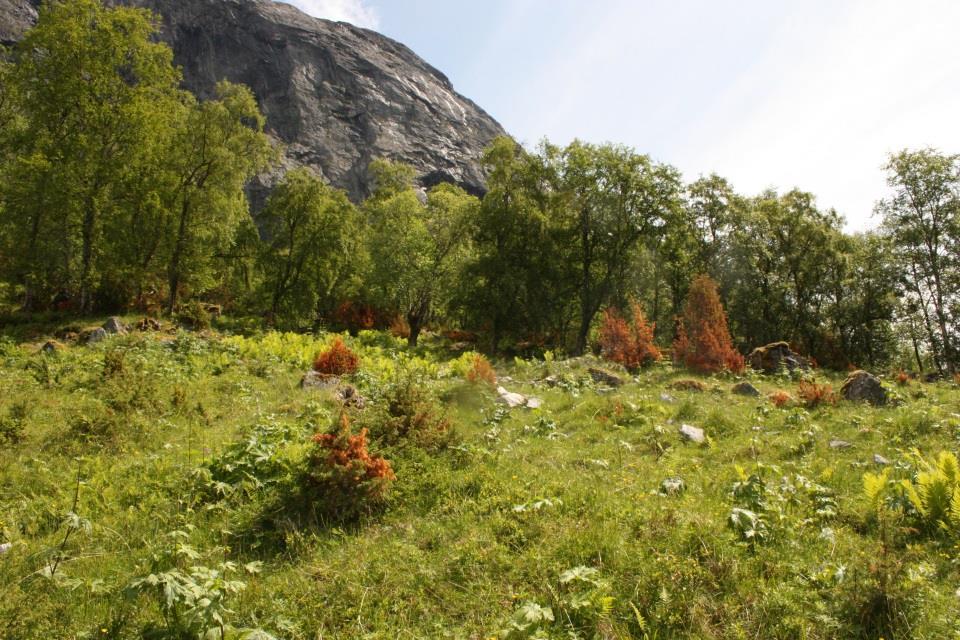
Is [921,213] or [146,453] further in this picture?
[921,213]

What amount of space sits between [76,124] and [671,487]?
25.7 m

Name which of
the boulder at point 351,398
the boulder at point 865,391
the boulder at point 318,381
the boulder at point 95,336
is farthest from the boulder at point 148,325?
the boulder at point 865,391

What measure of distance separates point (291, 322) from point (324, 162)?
53838mm

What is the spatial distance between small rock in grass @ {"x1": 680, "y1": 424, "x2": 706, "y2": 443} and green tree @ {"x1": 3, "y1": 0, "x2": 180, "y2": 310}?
2318 cm

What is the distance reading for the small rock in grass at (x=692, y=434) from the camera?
28.8 ft

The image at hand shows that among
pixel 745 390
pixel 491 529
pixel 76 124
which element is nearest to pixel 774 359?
pixel 745 390

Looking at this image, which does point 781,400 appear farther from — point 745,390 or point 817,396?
point 745,390

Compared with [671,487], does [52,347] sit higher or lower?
lower

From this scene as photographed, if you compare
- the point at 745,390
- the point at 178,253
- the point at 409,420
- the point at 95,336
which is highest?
the point at 178,253

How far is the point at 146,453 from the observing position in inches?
324

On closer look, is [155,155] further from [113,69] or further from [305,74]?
[305,74]

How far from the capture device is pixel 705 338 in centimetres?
1923

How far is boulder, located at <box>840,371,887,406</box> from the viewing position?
38.6 feet

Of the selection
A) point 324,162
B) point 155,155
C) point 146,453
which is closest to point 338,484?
point 146,453
